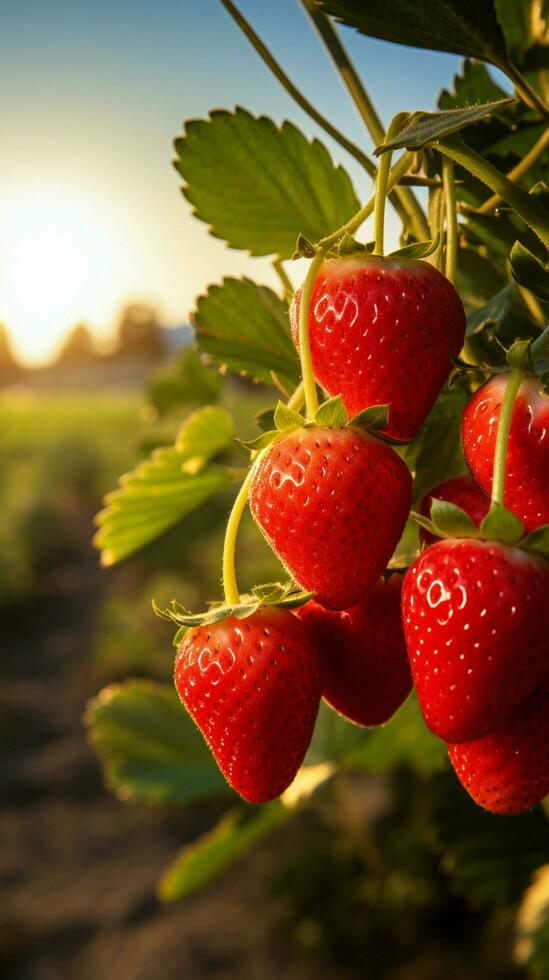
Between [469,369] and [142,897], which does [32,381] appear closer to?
[142,897]

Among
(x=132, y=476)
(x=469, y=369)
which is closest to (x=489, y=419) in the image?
(x=469, y=369)

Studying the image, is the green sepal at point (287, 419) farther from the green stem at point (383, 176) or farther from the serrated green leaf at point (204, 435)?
the serrated green leaf at point (204, 435)

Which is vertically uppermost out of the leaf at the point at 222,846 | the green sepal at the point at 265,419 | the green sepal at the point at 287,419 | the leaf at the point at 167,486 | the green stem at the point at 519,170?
the green stem at the point at 519,170

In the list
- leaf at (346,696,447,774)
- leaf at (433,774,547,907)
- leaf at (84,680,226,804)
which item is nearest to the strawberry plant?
leaf at (346,696,447,774)

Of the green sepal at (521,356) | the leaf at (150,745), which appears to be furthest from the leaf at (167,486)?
the leaf at (150,745)

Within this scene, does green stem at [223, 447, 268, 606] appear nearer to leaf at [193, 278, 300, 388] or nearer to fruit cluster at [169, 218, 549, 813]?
fruit cluster at [169, 218, 549, 813]

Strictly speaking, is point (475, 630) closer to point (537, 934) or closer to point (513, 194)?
point (513, 194)
